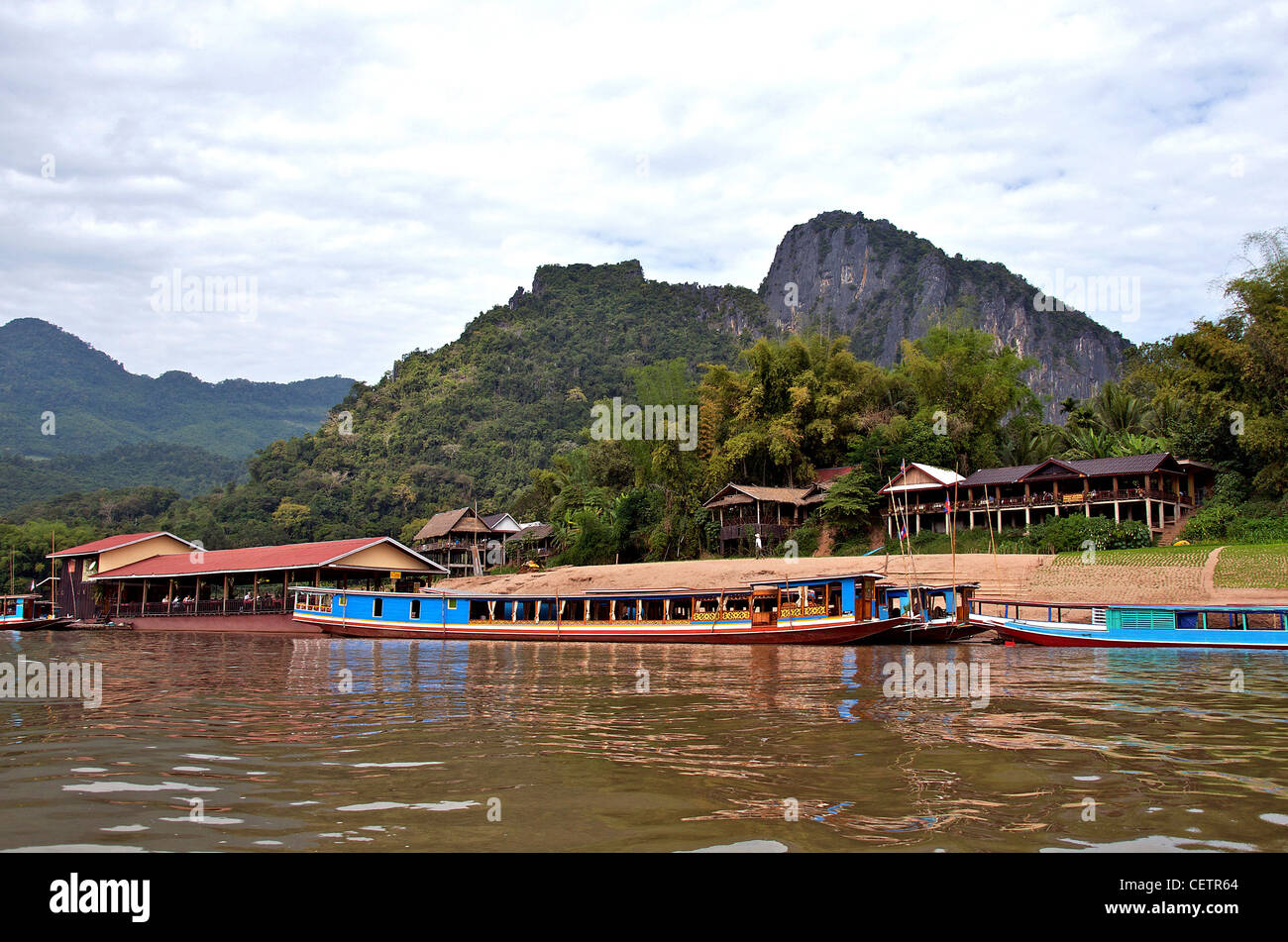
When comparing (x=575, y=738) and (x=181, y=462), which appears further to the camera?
(x=181, y=462)

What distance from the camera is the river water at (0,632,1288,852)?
5.27 meters

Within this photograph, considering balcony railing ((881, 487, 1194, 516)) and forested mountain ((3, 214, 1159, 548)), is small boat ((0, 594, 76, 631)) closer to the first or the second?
forested mountain ((3, 214, 1159, 548))

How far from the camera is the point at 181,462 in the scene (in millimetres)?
140125

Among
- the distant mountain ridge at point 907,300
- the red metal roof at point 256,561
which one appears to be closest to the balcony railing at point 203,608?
the red metal roof at point 256,561

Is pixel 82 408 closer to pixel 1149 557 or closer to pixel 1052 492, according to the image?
pixel 1052 492

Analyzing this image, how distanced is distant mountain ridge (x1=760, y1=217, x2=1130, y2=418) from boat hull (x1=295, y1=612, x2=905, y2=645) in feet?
365

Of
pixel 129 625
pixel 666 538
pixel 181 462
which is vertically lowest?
pixel 129 625

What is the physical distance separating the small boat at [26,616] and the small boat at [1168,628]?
42.0m

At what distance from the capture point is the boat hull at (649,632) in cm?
2408

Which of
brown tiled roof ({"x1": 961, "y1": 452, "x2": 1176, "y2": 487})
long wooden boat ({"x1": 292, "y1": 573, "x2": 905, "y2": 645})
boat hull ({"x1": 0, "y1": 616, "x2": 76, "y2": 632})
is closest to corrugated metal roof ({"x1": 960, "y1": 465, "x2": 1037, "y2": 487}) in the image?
brown tiled roof ({"x1": 961, "y1": 452, "x2": 1176, "y2": 487})

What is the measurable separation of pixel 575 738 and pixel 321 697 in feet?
17.1
